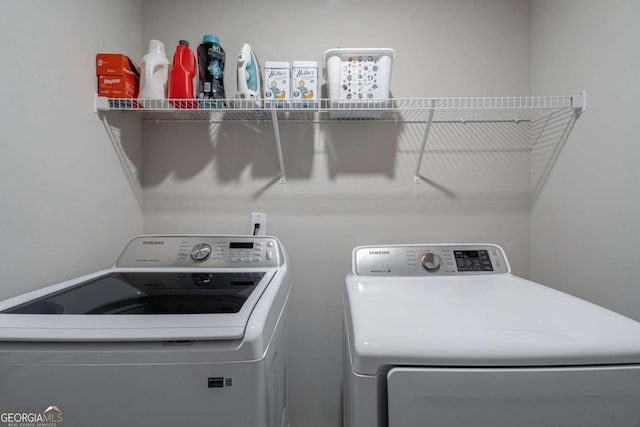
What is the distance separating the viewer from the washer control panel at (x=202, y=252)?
1.49 meters

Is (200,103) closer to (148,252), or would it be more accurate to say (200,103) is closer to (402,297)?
(148,252)

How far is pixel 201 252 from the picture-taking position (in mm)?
1507

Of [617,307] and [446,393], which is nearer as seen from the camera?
[446,393]

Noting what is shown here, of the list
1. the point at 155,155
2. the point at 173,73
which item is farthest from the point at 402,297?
the point at 155,155

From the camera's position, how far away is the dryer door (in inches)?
28.5

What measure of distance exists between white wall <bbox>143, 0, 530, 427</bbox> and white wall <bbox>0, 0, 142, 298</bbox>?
1.15ft

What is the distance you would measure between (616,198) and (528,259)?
68cm

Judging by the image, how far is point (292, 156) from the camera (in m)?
1.83

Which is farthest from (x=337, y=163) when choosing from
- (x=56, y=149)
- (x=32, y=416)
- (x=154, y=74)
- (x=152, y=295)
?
(x=32, y=416)

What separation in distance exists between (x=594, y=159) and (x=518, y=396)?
1.22 meters

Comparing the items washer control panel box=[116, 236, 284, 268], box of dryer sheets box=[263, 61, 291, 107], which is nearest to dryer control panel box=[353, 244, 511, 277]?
washer control panel box=[116, 236, 284, 268]

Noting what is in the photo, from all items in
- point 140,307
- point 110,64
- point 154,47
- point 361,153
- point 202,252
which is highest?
point 154,47

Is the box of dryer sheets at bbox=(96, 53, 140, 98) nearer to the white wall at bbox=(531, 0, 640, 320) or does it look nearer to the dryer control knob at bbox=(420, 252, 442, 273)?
the dryer control knob at bbox=(420, 252, 442, 273)

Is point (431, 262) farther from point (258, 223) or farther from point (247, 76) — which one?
point (247, 76)
